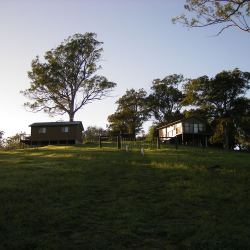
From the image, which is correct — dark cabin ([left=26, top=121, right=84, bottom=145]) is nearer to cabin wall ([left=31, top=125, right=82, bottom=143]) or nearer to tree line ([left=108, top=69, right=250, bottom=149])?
cabin wall ([left=31, top=125, right=82, bottom=143])

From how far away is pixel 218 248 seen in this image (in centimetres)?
1238

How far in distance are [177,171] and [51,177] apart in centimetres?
794

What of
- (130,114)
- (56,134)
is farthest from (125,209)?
(130,114)

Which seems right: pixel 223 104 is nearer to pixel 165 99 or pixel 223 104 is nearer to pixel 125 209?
pixel 165 99

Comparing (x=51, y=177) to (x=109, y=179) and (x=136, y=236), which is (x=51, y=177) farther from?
(x=136, y=236)

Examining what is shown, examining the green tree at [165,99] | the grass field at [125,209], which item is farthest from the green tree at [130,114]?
the grass field at [125,209]

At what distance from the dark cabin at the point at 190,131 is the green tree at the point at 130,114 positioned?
13.8 m

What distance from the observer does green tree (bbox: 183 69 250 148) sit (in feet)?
229

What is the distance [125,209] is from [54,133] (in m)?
54.5

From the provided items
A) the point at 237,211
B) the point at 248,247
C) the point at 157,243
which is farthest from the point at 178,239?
the point at 237,211

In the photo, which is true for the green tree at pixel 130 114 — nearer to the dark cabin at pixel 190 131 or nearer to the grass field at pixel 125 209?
the dark cabin at pixel 190 131

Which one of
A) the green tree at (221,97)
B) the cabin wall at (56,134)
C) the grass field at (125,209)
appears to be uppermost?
the green tree at (221,97)

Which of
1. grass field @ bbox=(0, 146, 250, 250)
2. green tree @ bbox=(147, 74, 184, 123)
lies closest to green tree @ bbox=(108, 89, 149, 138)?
green tree @ bbox=(147, 74, 184, 123)

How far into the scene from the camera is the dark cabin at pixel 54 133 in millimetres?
69375
